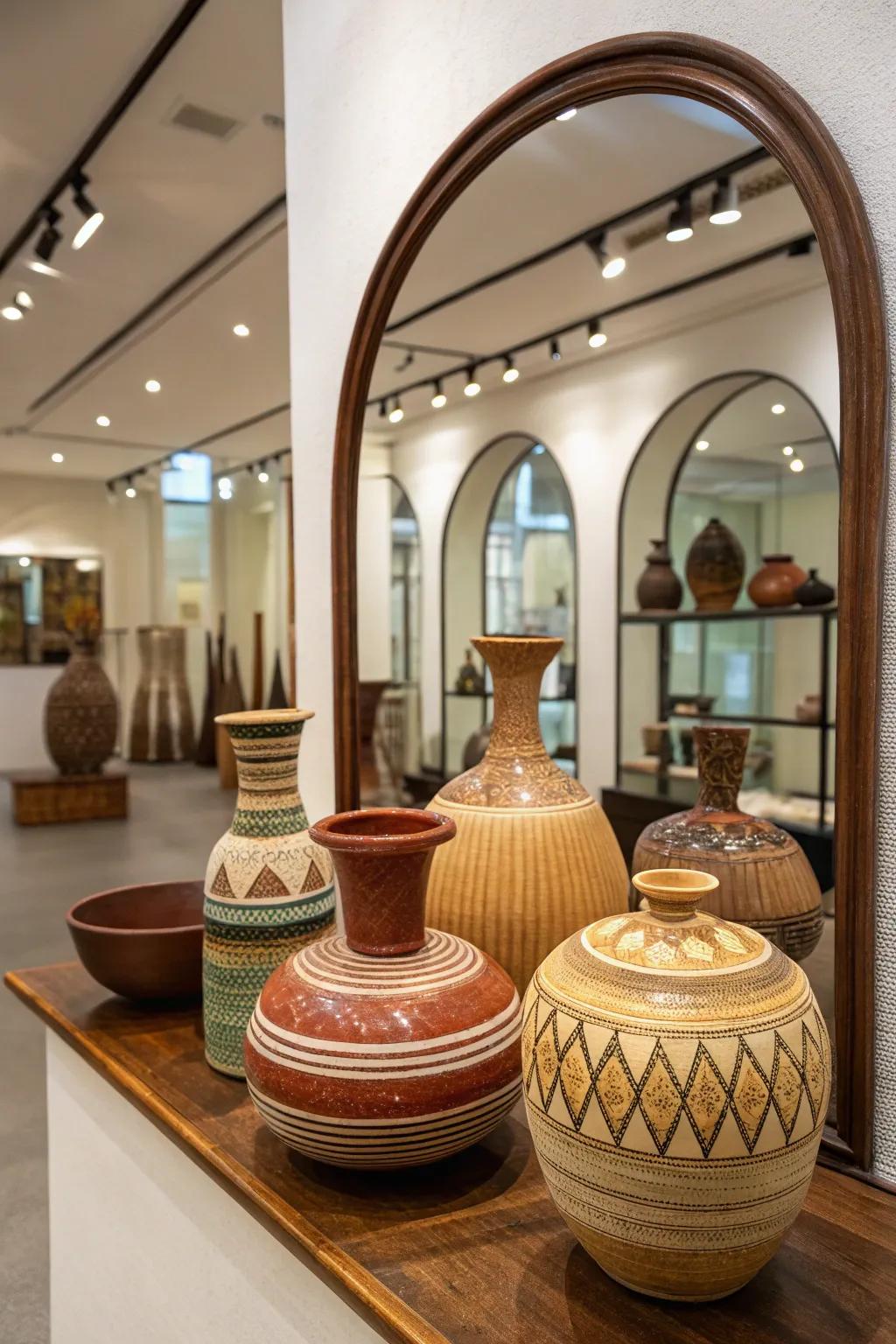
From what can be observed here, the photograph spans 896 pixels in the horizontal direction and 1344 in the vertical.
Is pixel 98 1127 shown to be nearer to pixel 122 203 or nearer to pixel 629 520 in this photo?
pixel 629 520

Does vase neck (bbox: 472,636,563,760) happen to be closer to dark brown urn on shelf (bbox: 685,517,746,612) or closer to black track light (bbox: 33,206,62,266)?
dark brown urn on shelf (bbox: 685,517,746,612)

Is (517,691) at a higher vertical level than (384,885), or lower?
higher

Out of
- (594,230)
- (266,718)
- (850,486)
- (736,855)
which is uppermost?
(594,230)

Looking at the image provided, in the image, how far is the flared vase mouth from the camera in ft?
3.17

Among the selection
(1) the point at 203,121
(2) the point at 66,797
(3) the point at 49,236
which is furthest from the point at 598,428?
(2) the point at 66,797

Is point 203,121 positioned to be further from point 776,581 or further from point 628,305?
point 776,581

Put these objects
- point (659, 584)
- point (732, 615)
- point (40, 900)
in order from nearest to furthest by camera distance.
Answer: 1. point (732, 615)
2. point (659, 584)
3. point (40, 900)

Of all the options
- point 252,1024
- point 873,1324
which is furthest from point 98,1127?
point 873,1324

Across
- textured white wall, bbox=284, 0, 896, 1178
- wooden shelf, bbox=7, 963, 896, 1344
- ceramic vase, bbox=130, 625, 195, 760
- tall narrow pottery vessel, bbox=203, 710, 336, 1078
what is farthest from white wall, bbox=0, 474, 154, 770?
wooden shelf, bbox=7, 963, 896, 1344

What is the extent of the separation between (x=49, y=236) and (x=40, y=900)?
306 centimetres

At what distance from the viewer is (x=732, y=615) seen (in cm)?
175

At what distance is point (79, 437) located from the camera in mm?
8562

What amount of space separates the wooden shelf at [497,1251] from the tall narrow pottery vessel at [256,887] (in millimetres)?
111

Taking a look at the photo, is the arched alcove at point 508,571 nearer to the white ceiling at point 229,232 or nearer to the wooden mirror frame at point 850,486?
the white ceiling at point 229,232
